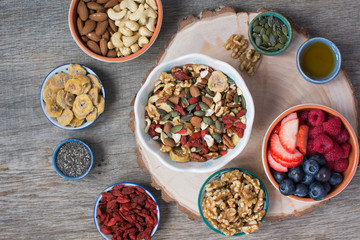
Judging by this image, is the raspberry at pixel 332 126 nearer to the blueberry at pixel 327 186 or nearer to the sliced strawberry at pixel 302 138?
the sliced strawberry at pixel 302 138

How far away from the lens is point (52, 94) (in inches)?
66.6

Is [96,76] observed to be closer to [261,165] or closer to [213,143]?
[213,143]

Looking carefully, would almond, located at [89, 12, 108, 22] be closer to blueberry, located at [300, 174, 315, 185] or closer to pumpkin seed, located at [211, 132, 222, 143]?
pumpkin seed, located at [211, 132, 222, 143]

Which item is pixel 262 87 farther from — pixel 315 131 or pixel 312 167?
pixel 312 167

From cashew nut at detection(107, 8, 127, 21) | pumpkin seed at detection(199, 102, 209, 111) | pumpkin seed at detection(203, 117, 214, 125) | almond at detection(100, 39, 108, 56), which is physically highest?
cashew nut at detection(107, 8, 127, 21)

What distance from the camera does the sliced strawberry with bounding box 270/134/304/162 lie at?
1361 millimetres

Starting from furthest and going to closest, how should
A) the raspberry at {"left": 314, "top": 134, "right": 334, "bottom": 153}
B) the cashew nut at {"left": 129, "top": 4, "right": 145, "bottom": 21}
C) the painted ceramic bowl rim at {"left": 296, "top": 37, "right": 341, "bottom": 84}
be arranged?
the cashew nut at {"left": 129, "top": 4, "right": 145, "bottom": 21} → the painted ceramic bowl rim at {"left": 296, "top": 37, "right": 341, "bottom": 84} → the raspberry at {"left": 314, "top": 134, "right": 334, "bottom": 153}

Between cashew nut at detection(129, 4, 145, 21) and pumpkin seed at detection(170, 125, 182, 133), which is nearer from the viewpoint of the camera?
pumpkin seed at detection(170, 125, 182, 133)

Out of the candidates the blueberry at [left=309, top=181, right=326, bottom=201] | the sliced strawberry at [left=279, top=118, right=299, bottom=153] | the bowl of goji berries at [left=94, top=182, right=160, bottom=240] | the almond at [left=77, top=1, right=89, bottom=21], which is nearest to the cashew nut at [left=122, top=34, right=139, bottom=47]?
the almond at [left=77, top=1, right=89, bottom=21]

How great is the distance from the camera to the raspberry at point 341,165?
137 cm

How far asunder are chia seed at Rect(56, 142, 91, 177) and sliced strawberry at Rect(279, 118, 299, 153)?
0.98m

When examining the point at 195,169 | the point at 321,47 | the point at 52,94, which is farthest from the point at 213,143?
the point at 52,94

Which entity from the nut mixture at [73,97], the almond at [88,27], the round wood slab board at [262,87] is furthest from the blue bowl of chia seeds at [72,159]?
the almond at [88,27]

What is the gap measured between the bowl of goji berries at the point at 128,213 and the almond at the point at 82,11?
0.84 meters
